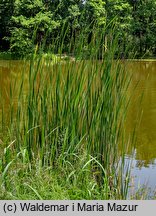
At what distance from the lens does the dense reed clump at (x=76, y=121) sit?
2775 mm

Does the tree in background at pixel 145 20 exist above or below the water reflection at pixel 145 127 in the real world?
above

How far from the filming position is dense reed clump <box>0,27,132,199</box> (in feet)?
9.11

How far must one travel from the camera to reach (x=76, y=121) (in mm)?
2902

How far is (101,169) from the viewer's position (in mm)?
2945

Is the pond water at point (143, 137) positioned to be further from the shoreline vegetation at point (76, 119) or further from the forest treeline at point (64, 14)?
the forest treeline at point (64, 14)

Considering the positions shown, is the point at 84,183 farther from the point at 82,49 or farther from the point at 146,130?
the point at 146,130

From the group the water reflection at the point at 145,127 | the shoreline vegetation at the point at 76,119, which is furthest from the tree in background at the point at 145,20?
the shoreline vegetation at the point at 76,119

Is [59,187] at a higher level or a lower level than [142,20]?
lower

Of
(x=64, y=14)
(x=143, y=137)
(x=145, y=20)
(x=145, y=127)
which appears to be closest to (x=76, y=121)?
(x=143, y=137)

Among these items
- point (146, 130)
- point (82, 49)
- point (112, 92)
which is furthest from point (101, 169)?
point (146, 130)

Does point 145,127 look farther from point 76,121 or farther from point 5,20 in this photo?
point 5,20

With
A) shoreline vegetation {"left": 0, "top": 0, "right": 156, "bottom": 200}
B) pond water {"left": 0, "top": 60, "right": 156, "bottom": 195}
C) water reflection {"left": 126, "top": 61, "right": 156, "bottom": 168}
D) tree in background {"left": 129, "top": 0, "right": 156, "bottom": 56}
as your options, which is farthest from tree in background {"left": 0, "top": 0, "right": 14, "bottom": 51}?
shoreline vegetation {"left": 0, "top": 0, "right": 156, "bottom": 200}

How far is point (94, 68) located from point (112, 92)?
0.20 m

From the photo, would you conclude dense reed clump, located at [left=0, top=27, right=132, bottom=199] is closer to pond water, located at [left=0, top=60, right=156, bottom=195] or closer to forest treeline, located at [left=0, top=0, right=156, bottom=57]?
pond water, located at [left=0, top=60, right=156, bottom=195]
